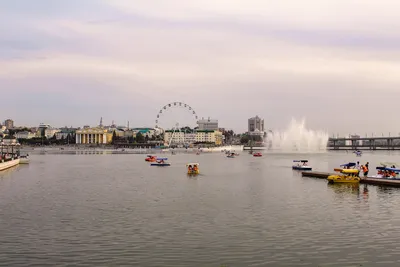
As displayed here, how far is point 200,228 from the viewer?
2814 cm

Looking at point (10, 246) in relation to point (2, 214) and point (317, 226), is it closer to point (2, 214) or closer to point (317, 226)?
point (2, 214)

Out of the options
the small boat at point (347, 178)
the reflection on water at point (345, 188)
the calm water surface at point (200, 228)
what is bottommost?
the calm water surface at point (200, 228)

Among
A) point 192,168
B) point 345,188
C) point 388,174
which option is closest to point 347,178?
point 345,188

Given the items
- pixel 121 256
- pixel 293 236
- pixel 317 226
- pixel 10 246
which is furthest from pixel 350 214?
pixel 10 246

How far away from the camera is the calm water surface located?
71.0ft

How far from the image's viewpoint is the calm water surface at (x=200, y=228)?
21.6 m

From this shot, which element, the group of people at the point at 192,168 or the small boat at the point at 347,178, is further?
the group of people at the point at 192,168

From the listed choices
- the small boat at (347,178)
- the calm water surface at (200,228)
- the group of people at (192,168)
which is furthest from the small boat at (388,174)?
the group of people at (192,168)

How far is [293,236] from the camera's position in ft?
84.8

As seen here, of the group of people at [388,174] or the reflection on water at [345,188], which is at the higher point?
the group of people at [388,174]

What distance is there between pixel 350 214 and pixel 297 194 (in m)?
12.6

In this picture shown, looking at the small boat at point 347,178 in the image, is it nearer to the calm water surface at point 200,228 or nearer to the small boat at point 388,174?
the small boat at point 388,174

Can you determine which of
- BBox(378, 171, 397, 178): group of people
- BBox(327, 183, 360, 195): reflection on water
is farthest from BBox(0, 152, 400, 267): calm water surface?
BBox(378, 171, 397, 178): group of people

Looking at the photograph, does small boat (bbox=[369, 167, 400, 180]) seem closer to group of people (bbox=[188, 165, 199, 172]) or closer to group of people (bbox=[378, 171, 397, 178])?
group of people (bbox=[378, 171, 397, 178])
